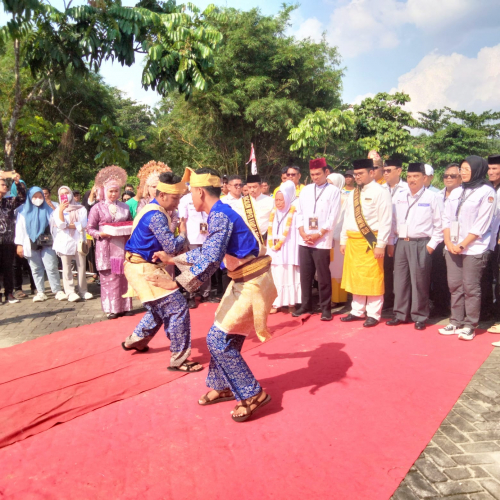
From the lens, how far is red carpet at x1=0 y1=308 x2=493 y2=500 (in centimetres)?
270

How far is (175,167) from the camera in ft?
81.4

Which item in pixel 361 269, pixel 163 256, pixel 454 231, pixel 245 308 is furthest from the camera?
pixel 361 269

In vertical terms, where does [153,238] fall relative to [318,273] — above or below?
above

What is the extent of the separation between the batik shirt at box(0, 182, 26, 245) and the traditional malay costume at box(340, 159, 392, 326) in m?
5.29

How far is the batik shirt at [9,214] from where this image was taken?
753cm

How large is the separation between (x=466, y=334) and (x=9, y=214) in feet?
22.3

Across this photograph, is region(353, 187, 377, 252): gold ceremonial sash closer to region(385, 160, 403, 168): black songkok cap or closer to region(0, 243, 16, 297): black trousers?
region(385, 160, 403, 168): black songkok cap

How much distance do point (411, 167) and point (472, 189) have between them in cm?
75

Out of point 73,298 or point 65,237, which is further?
point 65,237

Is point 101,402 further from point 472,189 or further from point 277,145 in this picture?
point 277,145

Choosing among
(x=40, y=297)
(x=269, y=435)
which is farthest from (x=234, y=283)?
(x=40, y=297)

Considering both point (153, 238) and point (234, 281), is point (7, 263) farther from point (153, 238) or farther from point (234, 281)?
point (234, 281)

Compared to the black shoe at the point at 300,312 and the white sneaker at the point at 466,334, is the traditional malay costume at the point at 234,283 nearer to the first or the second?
the white sneaker at the point at 466,334

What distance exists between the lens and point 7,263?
762 centimetres
